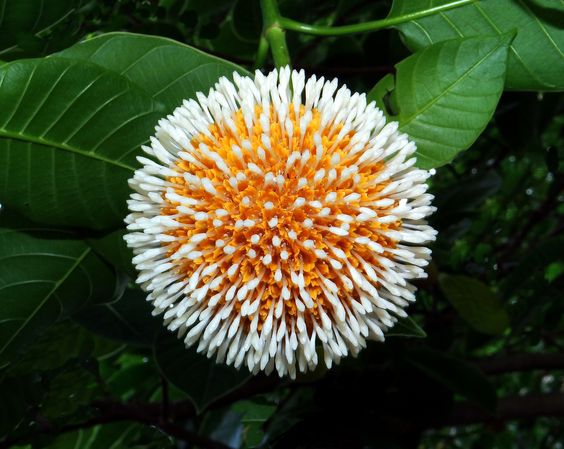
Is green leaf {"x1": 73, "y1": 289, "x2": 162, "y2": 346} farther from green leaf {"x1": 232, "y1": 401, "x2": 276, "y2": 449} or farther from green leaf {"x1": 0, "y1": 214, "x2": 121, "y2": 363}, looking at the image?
green leaf {"x1": 0, "y1": 214, "x2": 121, "y2": 363}

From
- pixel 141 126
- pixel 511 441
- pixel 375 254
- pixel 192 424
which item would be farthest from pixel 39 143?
pixel 511 441

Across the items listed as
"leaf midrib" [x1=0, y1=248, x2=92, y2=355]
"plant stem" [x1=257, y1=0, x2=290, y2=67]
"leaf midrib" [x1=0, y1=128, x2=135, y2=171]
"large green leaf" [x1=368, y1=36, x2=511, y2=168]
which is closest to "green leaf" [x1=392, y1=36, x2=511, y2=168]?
"large green leaf" [x1=368, y1=36, x2=511, y2=168]

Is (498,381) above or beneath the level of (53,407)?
beneath

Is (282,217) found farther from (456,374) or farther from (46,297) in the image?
(456,374)

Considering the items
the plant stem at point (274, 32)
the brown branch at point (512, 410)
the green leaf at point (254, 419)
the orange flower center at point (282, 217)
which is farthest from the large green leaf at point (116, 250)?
the brown branch at point (512, 410)

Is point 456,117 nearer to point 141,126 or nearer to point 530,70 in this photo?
point 530,70

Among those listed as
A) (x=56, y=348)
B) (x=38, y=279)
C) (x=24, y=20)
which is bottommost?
(x=56, y=348)

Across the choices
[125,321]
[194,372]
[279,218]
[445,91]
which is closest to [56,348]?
[125,321]

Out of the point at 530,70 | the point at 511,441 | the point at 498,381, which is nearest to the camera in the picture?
the point at 530,70
